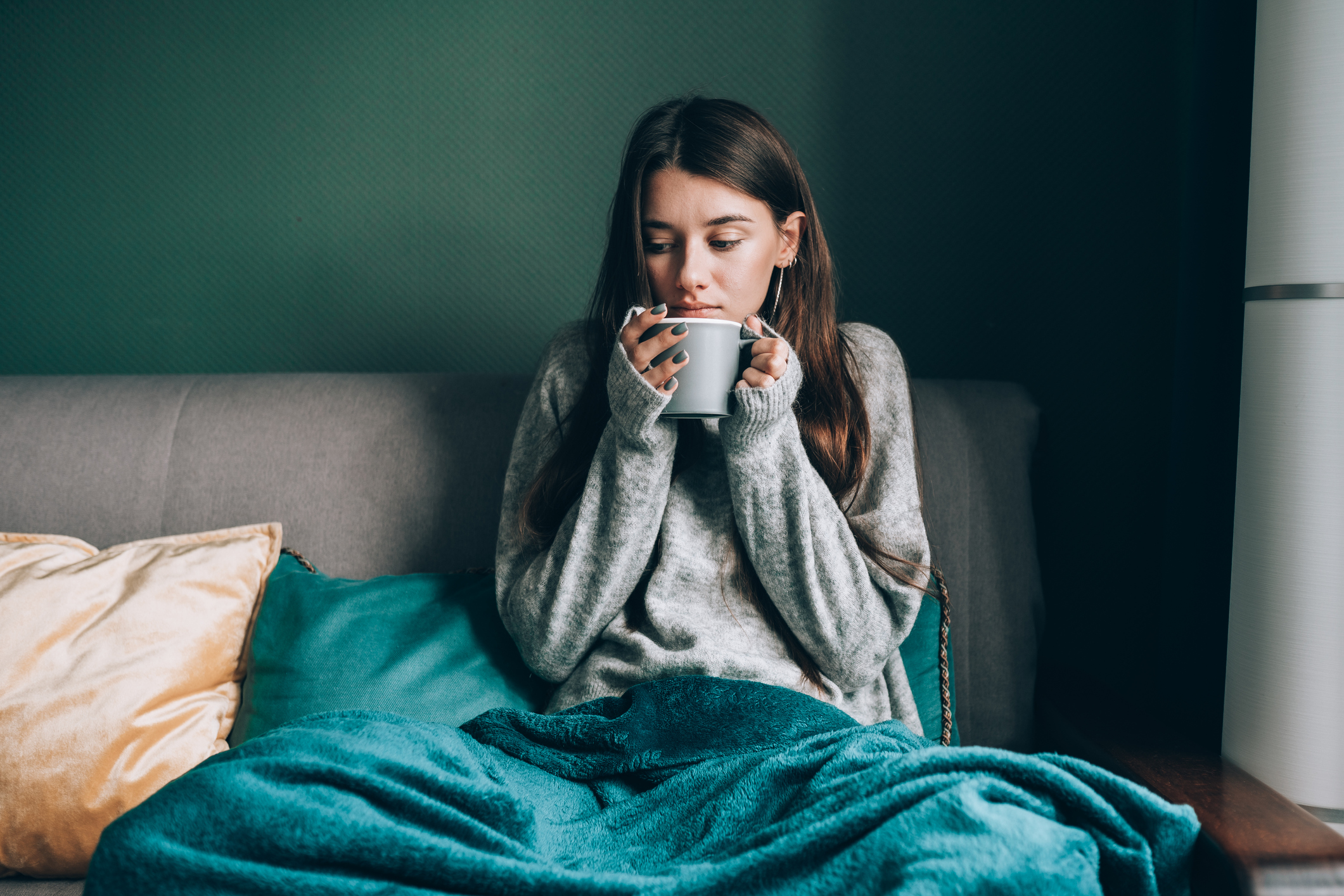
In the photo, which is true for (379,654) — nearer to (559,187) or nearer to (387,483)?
(387,483)

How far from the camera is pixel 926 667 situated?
1.04m

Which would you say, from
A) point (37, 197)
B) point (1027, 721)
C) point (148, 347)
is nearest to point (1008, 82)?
point (1027, 721)

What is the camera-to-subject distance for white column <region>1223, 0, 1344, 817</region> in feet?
2.42

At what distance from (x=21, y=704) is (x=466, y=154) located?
105 centimetres

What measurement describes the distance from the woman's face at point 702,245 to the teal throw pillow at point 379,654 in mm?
479

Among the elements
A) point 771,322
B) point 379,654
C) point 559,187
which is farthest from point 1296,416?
point 559,187

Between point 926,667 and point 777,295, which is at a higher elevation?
point 777,295

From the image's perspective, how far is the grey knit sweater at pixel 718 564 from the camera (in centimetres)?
91

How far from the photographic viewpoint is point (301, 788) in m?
0.58

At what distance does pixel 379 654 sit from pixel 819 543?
1.82ft

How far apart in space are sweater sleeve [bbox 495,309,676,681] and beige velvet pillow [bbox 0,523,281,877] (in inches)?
14.0

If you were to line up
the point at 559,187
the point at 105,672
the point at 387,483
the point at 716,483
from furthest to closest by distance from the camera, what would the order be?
the point at 559,187 → the point at 387,483 → the point at 716,483 → the point at 105,672

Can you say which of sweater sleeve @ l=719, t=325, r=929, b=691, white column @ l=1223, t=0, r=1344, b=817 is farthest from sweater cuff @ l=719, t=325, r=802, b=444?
white column @ l=1223, t=0, r=1344, b=817

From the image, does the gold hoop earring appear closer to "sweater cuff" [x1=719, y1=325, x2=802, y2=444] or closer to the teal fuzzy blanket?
"sweater cuff" [x1=719, y1=325, x2=802, y2=444]
